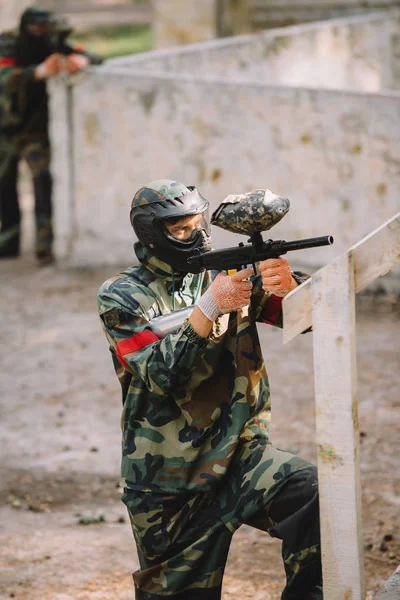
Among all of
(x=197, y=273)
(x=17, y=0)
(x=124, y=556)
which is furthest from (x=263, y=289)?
(x=17, y=0)

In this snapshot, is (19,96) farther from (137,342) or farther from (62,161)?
(137,342)

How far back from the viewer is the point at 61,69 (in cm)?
949

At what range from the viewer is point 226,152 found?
9.01 metres

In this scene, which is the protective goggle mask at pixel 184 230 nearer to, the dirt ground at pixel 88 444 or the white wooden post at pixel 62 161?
the dirt ground at pixel 88 444

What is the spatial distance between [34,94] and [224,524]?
6915 millimetres

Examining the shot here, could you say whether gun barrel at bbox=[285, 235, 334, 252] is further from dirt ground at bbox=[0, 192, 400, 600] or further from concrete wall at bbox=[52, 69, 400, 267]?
concrete wall at bbox=[52, 69, 400, 267]

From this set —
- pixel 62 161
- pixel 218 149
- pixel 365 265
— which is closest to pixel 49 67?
pixel 62 161

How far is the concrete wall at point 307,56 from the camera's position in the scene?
1093 cm

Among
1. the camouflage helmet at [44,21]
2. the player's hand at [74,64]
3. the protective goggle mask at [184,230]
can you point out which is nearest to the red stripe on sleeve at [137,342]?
the protective goggle mask at [184,230]

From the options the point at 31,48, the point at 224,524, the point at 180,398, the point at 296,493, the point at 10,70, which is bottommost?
the point at 224,524

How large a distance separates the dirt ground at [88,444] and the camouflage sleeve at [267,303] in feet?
4.48

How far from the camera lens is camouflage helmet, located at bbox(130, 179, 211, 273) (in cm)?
366

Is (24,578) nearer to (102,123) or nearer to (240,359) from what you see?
(240,359)

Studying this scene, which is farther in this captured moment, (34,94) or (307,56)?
(307,56)
